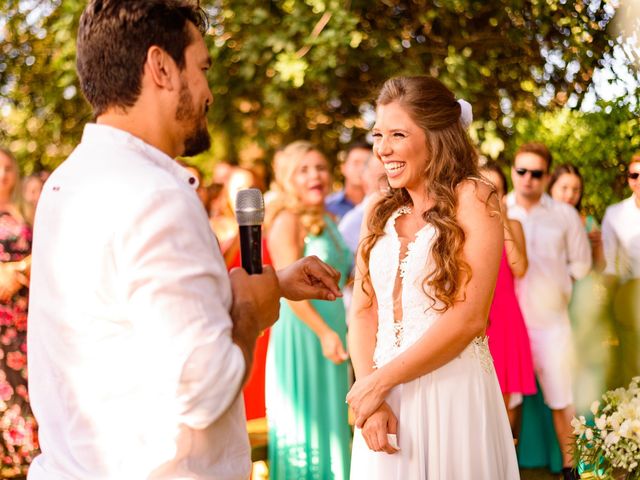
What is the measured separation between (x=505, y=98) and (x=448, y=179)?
8.04 ft

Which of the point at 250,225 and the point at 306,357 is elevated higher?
the point at 250,225

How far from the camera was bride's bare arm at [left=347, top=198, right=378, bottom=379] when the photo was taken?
296 centimetres

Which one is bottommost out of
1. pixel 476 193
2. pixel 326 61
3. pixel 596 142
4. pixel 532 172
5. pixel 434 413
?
pixel 434 413

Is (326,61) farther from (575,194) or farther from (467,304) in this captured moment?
(467,304)

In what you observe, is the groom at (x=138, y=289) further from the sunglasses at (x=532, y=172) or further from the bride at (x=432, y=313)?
the sunglasses at (x=532, y=172)

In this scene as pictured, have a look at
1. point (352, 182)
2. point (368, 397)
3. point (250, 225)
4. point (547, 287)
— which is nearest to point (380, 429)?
point (368, 397)

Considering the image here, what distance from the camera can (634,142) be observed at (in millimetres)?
3508

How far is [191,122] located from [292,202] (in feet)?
11.0

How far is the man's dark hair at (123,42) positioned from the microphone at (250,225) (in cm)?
32

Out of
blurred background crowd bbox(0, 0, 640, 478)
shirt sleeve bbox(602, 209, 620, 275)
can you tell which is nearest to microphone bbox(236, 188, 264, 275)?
blurred background crowd bbox(0, 0, 640, 478)

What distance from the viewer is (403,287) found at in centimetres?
284

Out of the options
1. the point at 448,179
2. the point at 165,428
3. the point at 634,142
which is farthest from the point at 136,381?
the point at 634,142

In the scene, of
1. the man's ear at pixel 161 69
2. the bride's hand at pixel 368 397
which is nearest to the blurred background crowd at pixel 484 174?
the bride's hand at pixel 368 397

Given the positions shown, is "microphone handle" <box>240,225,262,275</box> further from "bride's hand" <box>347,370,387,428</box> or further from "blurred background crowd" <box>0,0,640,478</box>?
"blurred background crowd" <box>0,0,640,478</box>
